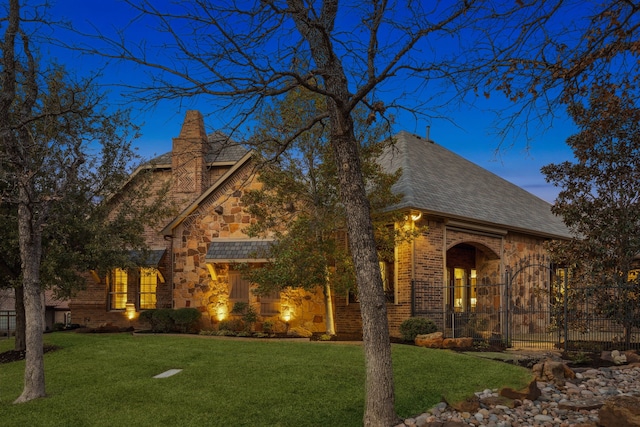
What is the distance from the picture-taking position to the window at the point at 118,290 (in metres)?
21.2

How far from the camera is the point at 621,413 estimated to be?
553 centimetres

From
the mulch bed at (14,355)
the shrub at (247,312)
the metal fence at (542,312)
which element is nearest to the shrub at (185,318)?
the shrub at (247,312)

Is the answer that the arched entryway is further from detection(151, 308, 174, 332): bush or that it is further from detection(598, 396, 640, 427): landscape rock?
detection(598, 396, 640, 427): landscape rock

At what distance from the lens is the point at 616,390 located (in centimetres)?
794

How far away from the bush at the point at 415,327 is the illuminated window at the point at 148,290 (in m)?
10.5

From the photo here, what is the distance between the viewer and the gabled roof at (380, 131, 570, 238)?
16516 millimetres

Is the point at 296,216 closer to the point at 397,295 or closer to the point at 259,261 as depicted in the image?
the point at 259,261

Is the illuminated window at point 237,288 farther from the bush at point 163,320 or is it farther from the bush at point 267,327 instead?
the bush at point 163,320

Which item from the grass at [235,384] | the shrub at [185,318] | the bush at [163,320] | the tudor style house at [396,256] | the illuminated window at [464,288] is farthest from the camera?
the illuminated window at [464,288]

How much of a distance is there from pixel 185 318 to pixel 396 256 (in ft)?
23.3

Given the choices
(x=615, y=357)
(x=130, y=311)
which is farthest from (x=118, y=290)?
(x=615, y=357)

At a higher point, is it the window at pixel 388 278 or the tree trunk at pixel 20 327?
the window at pixel 388 278

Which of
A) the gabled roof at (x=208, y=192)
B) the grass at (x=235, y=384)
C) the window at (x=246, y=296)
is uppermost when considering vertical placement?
the gabled roof at (x=208, y=192)

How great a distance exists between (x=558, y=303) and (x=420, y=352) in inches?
175
